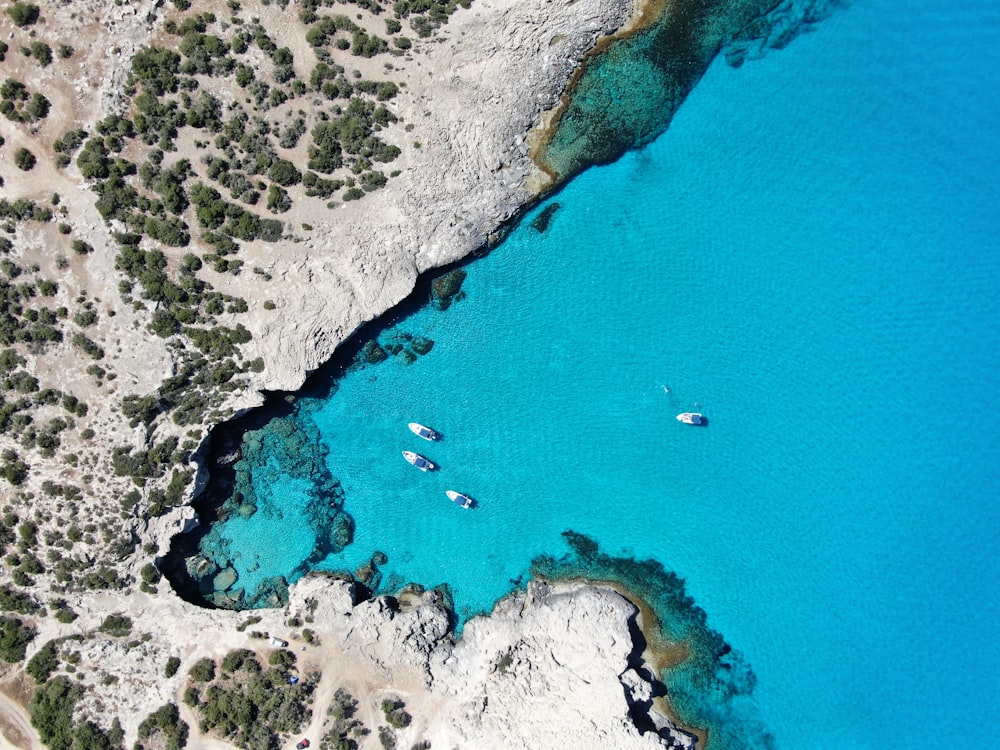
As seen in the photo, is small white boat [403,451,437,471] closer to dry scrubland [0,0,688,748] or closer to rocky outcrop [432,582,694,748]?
dry scrubland [0,0,688,748]

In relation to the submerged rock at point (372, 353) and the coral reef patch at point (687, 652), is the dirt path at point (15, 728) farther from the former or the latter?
the coral reef patch at point (687, 652)

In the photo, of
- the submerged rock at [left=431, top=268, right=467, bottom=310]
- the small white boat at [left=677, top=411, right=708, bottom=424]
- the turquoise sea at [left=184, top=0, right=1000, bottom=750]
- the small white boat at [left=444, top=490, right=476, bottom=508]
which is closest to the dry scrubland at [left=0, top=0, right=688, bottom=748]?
the submerged rock at [left=431, top=268, right=467, bottom=310]

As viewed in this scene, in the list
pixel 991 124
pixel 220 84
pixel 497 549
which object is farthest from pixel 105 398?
pixel 991 124

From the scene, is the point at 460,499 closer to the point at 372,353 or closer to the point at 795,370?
the point at 372,353

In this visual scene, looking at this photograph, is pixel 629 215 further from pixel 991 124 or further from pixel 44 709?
pixel 44 709

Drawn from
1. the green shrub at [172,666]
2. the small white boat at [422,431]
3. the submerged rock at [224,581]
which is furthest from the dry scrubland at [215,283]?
the small white boat at [422,431]

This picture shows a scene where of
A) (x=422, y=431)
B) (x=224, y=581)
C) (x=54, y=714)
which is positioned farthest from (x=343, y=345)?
(x=54, y=714)
